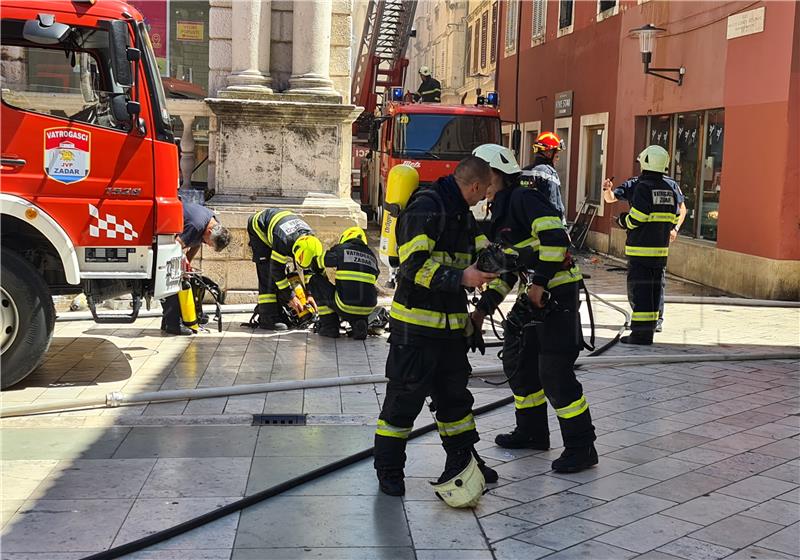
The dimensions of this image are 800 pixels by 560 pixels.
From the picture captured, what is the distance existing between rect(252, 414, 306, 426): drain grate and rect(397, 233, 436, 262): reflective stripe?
6.71 feet

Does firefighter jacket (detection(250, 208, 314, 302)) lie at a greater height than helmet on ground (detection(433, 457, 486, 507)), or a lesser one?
greater

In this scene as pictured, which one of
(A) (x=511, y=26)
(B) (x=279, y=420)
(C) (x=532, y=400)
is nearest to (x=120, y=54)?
(B) (x=279, y=420)

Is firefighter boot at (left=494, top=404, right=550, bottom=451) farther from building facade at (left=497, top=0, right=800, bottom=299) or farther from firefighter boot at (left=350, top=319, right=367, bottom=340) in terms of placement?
building facade at (left=497, top=0, right=800, bottom=299)

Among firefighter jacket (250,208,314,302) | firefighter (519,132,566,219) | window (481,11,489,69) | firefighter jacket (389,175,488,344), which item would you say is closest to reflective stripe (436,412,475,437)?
firefighter jacket (389,175,488,344)

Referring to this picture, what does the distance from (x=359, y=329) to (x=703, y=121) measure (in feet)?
27.5

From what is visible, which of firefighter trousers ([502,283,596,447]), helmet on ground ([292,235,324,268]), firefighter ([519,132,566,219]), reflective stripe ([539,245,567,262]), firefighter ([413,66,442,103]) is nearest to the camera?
reflective stripe ([539,245,567,262])

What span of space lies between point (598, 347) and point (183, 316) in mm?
3938

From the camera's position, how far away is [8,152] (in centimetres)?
685

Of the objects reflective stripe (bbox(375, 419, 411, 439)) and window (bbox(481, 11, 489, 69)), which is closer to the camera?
reflective stripe (bbox(375, 419, 411, 439))

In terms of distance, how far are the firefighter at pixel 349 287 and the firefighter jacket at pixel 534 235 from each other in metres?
3.61

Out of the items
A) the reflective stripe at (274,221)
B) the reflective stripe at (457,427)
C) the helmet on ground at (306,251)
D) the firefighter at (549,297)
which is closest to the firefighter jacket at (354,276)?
the helmet on ground at (306,251)

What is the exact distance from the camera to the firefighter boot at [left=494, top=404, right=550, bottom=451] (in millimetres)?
5768

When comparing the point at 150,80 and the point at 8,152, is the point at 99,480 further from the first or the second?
the point at 150,80

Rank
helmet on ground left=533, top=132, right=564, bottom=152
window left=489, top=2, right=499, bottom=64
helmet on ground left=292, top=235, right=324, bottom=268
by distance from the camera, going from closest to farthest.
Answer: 1. helmet on ground left=533, top=132, right=564, bottom=152
2. helmet on ground left=292, top=235, right=324, bottom=268
3. window left=489, top=2, right=499, bottom=64
